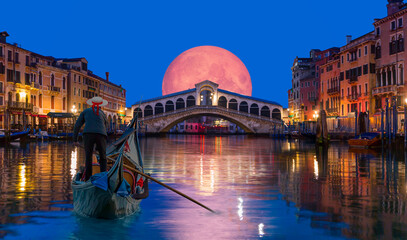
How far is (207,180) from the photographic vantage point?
12.8m

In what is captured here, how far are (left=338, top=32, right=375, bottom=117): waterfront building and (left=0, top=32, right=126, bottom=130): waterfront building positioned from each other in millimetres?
28261

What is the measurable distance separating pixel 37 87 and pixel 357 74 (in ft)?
124

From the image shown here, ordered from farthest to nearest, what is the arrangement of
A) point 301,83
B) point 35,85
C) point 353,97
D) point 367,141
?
point 301,83 → point 35,85 → point 353,97 → point 367,141

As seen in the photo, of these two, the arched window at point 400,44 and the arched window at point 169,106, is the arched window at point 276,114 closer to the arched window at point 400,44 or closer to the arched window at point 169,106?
the arched window at point 169,106

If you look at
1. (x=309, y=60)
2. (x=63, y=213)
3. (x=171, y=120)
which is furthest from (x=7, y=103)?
(x=309, y=60)

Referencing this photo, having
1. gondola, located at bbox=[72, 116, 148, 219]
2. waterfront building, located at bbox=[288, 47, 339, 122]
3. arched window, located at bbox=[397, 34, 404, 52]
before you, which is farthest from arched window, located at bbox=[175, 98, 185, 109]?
gondola, located at bbox=[72, 116, 148, 219]

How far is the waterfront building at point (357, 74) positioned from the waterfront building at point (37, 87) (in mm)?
28261

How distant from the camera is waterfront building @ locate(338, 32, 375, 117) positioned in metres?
50.3

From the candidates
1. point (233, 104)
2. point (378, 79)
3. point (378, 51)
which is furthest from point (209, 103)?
point (378, 51)

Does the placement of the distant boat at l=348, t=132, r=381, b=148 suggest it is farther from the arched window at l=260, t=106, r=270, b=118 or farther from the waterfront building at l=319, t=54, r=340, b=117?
the arched window at l=260, t=106, r=270, b=118

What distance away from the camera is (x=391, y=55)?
4578 centimetres

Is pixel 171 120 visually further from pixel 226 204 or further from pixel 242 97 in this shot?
pixel 226 204

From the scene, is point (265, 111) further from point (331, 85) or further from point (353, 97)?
point (353, 97)

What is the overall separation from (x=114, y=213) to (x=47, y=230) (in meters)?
1.01
